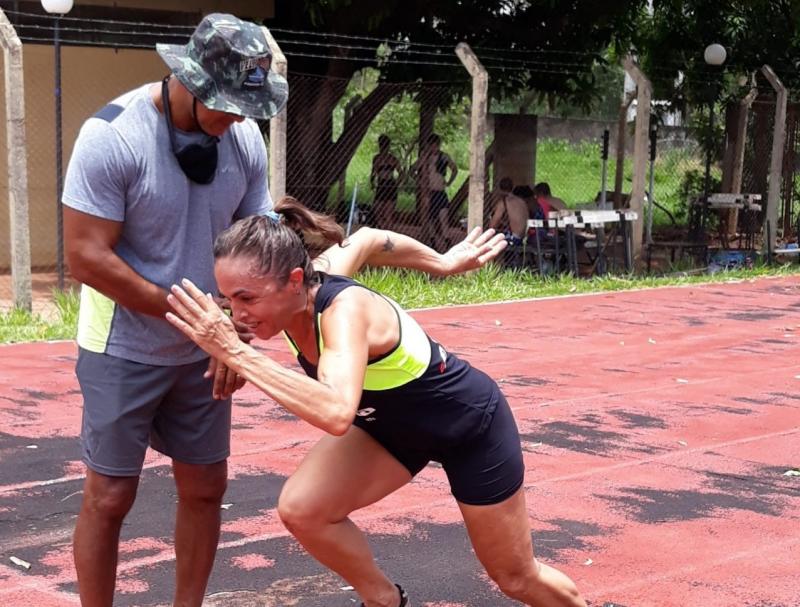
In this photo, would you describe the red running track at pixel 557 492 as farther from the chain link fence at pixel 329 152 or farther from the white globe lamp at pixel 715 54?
the white globe lamp at pixel 715 54

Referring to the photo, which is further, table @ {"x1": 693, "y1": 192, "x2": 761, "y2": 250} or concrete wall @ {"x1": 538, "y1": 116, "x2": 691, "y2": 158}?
concrete wall @ {"x1": 538, "y1": 116, "x2": 691, "y2": 158}

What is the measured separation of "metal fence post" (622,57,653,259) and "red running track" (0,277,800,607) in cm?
493

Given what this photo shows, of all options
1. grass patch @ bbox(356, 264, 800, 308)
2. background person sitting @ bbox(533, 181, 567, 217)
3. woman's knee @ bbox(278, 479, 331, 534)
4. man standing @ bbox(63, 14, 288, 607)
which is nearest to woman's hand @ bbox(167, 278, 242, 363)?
man standing @ bbox(63, 14, 288, 607)

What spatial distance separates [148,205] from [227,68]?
450 millimetres

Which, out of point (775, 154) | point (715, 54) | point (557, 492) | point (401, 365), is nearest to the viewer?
point (401, 365)

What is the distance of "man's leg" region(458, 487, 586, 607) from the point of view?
362cm

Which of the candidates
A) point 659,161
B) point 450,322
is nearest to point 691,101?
point 659,161

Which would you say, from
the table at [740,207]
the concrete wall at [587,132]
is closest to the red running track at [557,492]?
the table at [740,207]

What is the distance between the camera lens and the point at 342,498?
3611mm

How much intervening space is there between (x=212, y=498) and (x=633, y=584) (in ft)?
5.72

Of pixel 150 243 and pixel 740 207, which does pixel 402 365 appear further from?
pixel 740 207

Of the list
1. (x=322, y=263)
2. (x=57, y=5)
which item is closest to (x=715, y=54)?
(x=57, y=5)

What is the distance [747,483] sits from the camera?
6.37 meters

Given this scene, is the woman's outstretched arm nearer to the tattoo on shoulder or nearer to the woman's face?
the tattoo on shoulder
